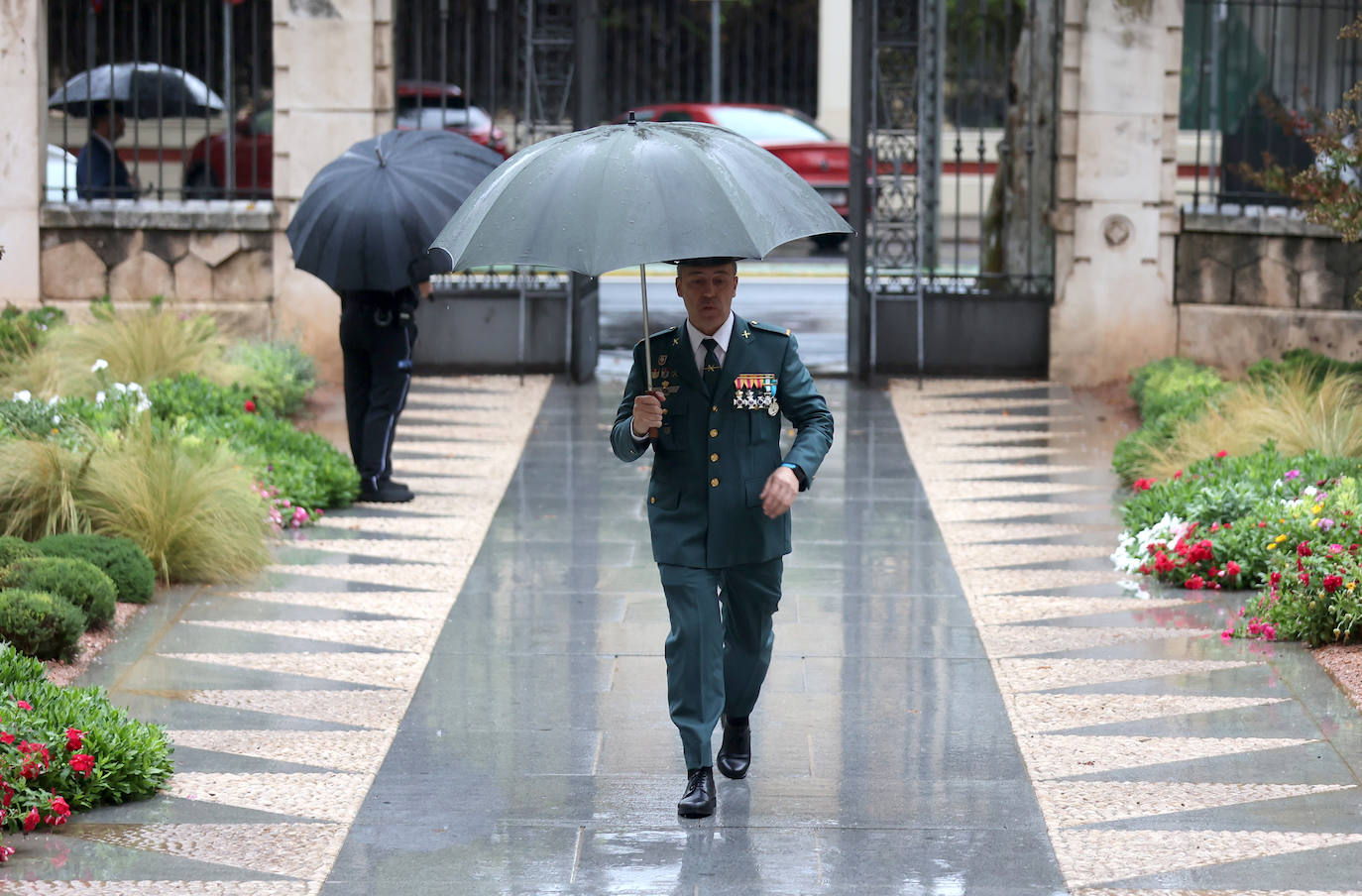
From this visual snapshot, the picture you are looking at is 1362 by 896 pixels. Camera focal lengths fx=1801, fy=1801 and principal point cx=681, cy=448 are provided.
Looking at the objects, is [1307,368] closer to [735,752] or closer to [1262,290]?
[1262,290]

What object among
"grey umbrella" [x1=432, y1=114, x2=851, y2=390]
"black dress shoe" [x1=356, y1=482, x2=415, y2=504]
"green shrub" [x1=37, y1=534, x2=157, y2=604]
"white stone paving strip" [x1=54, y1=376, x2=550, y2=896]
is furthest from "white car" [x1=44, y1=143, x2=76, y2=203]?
"grey umbrella" [x1=432, y1=114, x2=851, y2=390]

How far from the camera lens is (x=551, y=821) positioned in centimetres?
536

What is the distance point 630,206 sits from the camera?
4.82 meters

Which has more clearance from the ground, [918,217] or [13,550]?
[918,217]

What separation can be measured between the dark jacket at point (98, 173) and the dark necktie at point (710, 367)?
9.72m

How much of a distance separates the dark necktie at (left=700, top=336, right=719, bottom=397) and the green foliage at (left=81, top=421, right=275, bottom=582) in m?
3.66

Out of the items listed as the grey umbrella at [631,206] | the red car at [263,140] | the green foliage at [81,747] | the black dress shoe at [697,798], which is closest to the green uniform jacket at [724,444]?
the grey umbrella at [631,206]

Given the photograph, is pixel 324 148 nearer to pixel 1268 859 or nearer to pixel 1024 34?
pixel 1024 34

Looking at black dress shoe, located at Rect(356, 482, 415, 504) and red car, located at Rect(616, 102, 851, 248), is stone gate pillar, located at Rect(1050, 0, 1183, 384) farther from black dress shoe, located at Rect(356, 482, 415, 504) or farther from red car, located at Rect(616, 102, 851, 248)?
red car, located at Rect(616, 102, 851, 248)

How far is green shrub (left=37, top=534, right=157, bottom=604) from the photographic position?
24.9ft

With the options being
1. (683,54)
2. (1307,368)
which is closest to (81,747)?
(1307,368)

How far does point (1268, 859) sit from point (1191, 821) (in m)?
0.32

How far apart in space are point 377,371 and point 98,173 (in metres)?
5.35

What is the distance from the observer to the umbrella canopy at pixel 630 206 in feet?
15.6
